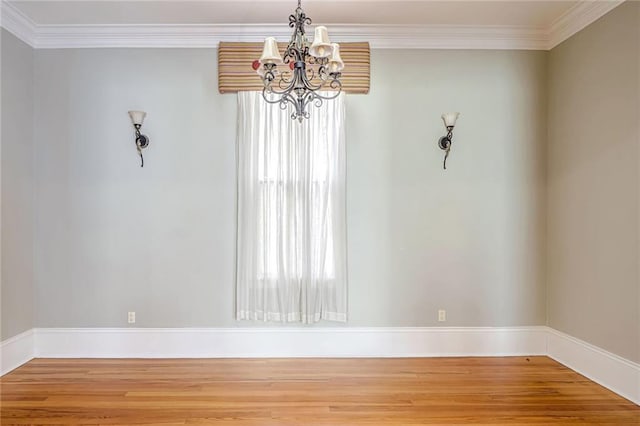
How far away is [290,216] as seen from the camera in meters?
3.47

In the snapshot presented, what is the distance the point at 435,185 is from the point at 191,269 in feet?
7.62

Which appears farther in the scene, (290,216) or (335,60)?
(290,216)

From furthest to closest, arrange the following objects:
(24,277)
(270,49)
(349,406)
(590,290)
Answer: (24,277) < (590,290) < (349,406) < (270,49)

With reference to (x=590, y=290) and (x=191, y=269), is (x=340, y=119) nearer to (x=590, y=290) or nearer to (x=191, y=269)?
(x=191, y=269)

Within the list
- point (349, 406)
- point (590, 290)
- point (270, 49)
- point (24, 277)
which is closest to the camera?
point (270, 49)

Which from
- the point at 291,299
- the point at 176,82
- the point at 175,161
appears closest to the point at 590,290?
the point at 291,299

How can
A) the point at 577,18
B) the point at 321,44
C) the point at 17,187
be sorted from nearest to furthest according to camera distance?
1. the point at 321,44
2. the point at 577,18
3. the point at 17,187

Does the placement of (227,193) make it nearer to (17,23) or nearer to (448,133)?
(448,133)

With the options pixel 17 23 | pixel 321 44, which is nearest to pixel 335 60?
pixel 321 44

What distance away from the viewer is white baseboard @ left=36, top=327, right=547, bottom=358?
3492mm

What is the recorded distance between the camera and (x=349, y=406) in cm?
262

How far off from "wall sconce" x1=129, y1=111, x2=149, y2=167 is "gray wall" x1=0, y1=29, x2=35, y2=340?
94 centimetres

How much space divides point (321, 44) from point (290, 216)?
A: 1728 mm

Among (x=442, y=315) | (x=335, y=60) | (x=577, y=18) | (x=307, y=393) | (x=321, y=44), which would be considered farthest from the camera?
(x=442, y=315)
